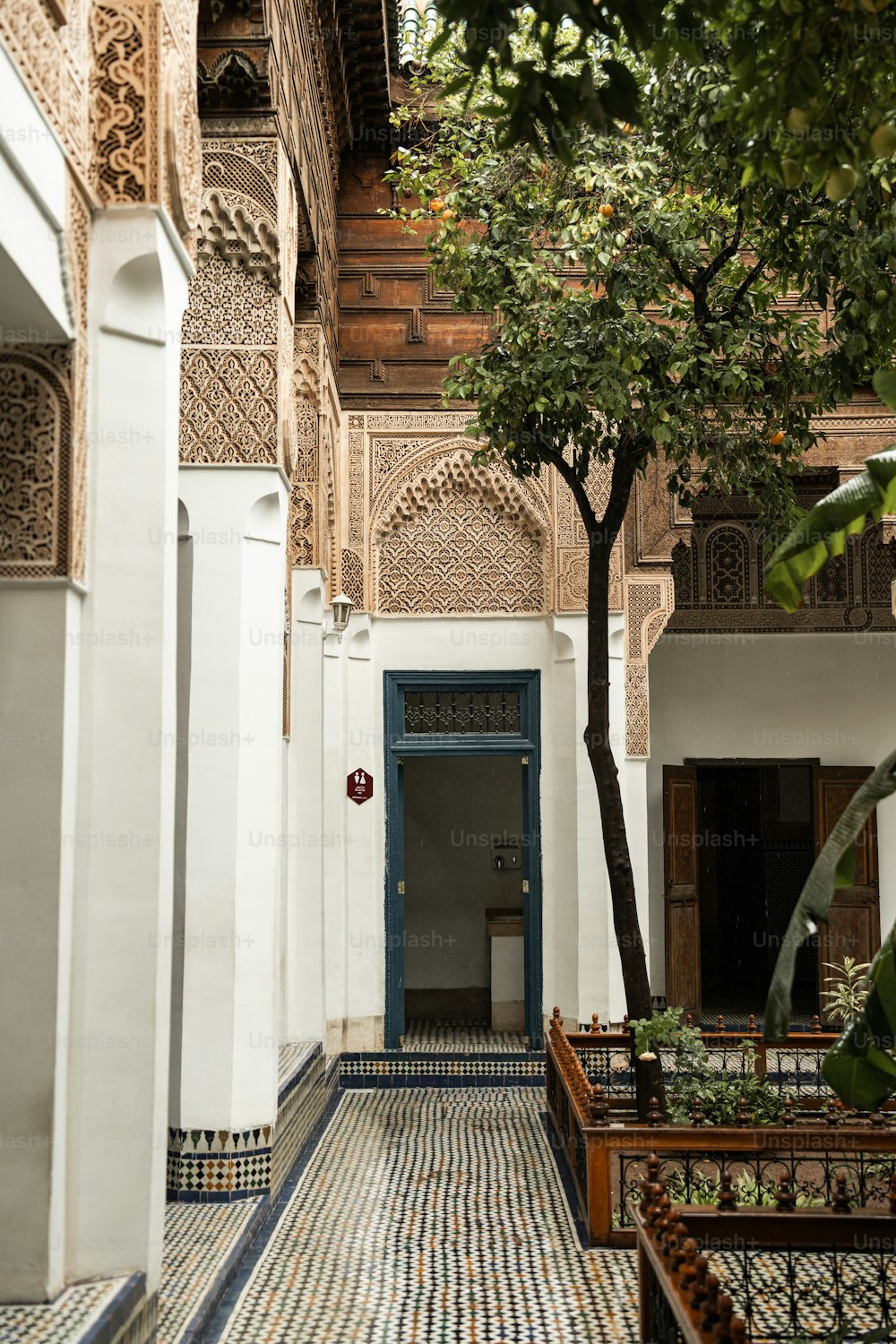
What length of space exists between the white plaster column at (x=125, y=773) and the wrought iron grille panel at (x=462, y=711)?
4.70 meters

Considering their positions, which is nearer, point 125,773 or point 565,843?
point 125,773

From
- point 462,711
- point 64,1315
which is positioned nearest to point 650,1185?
point 64,1315

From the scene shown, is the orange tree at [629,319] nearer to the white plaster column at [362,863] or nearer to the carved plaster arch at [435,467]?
the carved plaster arch at [435,467]

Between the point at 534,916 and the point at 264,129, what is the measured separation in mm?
4650

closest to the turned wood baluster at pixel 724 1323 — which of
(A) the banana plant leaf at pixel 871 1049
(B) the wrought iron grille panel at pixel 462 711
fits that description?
(A) the banana plant leaf at pixel 871 1049

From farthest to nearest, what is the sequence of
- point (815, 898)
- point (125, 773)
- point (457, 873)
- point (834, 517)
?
point (457, 873), point (125, 773), point (834, 517), point (815, 898)

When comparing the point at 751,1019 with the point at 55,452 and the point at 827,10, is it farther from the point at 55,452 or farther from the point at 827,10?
the point at 827,10

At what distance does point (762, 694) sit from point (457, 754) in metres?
2.73

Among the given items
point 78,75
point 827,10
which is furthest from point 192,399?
point 827,10

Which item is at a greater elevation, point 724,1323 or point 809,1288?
point 724,1323

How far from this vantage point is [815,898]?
200 cm

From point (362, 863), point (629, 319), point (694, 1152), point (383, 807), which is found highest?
point (629, 319)

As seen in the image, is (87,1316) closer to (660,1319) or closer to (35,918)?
(35,918)

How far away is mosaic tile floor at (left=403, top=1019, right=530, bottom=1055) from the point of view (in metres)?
7.70
